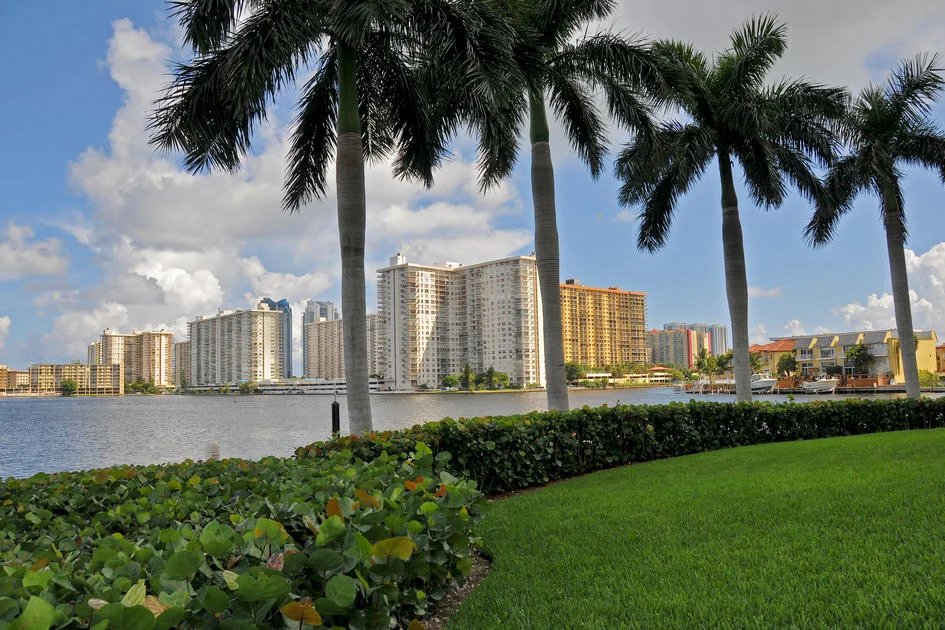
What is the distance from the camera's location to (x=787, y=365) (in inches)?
3179

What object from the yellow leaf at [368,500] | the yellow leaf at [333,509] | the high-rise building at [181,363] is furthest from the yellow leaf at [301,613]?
the high-rise building at [181,363]

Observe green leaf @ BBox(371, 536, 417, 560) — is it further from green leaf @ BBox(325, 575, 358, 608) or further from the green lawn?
the green lawn

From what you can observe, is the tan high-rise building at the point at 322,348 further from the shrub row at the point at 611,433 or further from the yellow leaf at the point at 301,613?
the yellow leaf at the point at 301,613

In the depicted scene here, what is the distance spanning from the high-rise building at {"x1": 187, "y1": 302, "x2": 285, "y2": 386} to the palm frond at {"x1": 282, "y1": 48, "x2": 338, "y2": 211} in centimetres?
14353

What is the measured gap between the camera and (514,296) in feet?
381

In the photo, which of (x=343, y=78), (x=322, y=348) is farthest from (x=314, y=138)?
(x=322, y=348)

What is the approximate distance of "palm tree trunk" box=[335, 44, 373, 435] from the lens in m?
9.21

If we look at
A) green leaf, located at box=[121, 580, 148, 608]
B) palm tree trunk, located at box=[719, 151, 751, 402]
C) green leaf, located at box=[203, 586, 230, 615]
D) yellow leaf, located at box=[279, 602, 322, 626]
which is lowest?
yellow leaf, located at box=[279, 602, 322, 626]

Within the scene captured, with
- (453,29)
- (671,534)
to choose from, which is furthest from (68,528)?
(453,29)

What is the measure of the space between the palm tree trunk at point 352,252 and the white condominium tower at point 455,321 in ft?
337

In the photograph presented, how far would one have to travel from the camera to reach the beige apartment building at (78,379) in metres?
159

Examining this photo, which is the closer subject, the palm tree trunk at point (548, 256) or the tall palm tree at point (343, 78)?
the tall palm tree at point (343, 78)

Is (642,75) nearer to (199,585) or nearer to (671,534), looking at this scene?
(671,534)

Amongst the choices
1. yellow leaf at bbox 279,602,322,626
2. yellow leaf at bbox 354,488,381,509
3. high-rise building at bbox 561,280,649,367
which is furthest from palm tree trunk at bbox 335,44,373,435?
high-rise building at bbox 561,280,649,367
